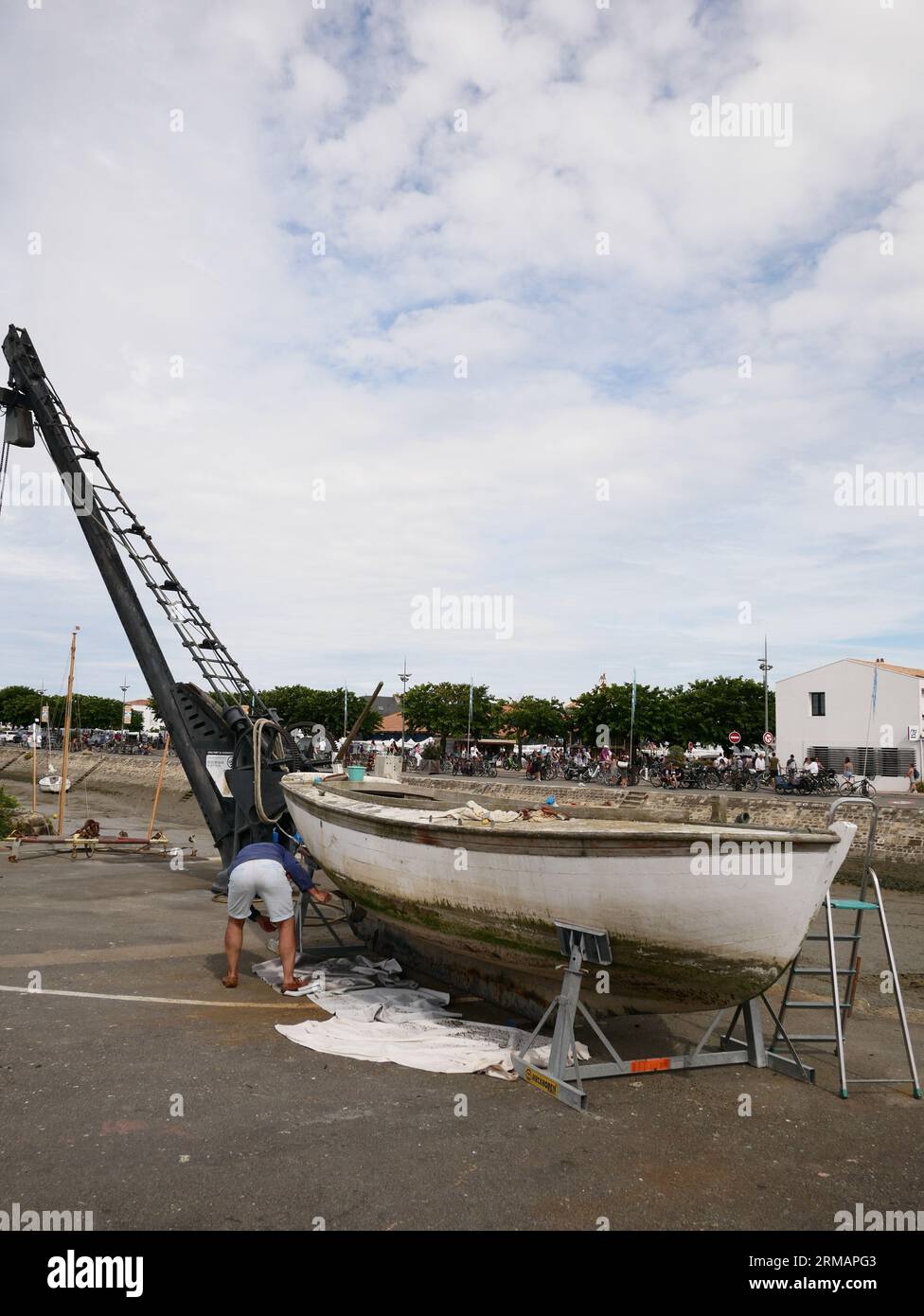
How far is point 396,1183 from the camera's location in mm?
3936

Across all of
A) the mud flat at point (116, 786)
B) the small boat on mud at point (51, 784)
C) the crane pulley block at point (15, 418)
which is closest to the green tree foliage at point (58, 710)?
the mud flat at point (116, 786)

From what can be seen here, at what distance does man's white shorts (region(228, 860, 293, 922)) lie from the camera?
7.05 metres

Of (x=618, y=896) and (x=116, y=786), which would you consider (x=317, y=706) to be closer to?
(x=116, y=786)

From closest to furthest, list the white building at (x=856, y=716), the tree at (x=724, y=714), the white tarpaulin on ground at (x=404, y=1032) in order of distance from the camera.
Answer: the white tarpaulin on ground at (x=404, y=1032), the white building at (x=856, y=716), the tree at (x=724, y=714)

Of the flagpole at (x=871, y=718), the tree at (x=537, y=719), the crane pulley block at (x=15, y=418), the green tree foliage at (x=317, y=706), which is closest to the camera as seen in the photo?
the crane pulley block at (x=15, y=418)

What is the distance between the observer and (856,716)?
136ft

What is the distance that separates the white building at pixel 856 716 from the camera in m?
36.4

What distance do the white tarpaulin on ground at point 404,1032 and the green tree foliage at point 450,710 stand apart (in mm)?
55433

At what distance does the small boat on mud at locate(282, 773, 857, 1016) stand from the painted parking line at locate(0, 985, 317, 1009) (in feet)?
3.95

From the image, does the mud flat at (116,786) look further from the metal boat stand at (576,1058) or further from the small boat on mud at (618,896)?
the metal boat stand at (576,1058)
